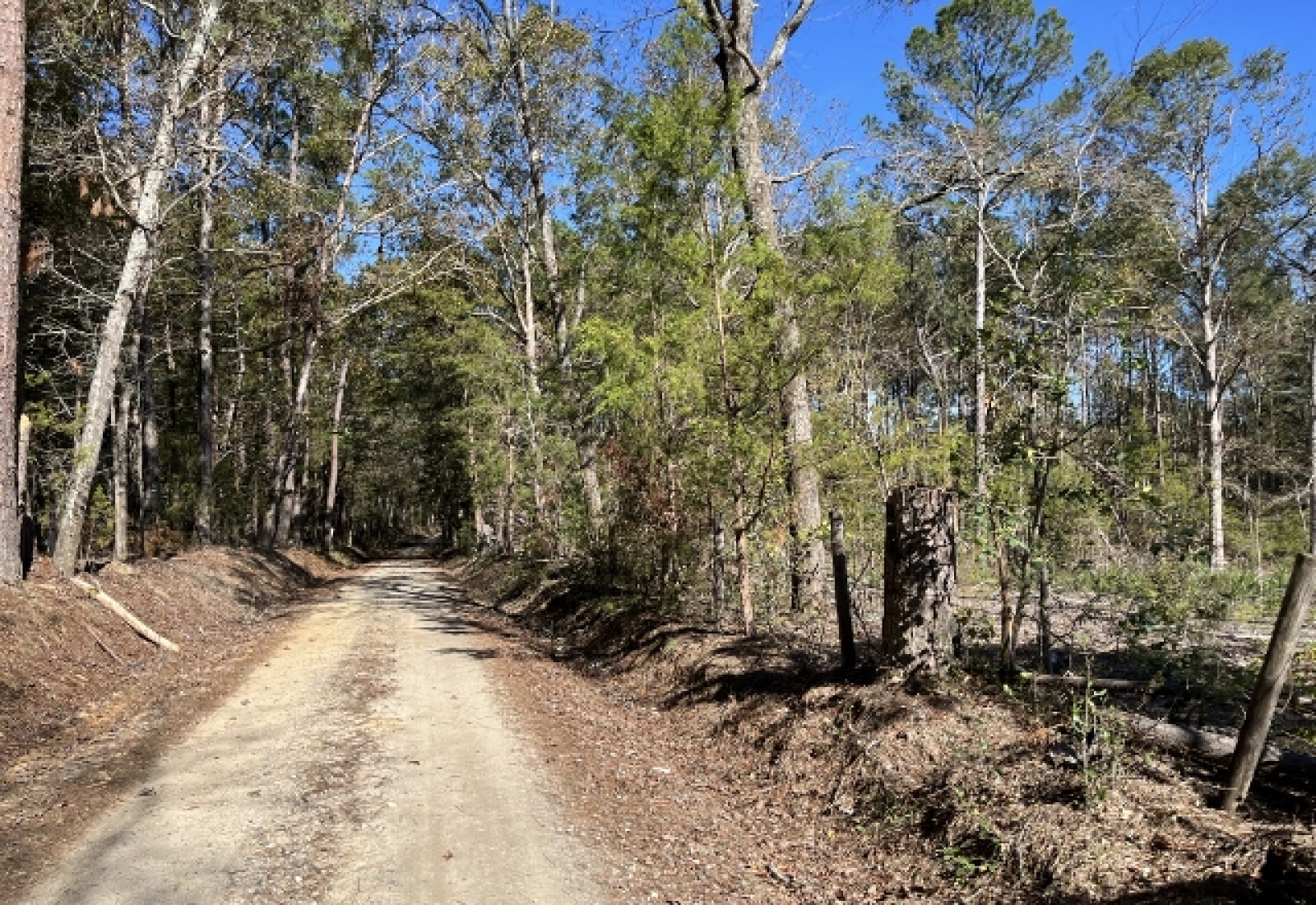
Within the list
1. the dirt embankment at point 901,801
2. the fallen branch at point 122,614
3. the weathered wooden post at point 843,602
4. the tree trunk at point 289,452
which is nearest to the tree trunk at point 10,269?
the fallen branch at point 122,614

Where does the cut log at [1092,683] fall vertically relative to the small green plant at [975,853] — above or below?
above

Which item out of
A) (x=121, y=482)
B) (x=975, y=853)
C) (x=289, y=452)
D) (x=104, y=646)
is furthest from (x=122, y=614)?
(x=289, y=452)

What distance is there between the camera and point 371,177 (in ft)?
83.0

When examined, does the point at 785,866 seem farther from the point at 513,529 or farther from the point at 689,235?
the point at 513,529

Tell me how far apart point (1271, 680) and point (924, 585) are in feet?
7.78

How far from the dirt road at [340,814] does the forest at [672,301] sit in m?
3.54

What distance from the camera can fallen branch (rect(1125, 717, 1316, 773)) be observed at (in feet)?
14.3

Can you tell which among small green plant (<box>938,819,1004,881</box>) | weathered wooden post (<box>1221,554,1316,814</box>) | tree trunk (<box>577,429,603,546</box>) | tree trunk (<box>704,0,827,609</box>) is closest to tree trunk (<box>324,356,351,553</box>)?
tree trunk (<box>577,429,603,546</box>)

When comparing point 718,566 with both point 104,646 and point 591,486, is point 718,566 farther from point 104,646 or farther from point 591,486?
point 104,646

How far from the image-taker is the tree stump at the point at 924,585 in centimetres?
615

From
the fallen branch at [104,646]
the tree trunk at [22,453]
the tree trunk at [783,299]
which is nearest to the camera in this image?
the tree trunk at [783,299]

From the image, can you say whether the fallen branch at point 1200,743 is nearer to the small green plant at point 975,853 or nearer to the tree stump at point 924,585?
the small green plant at point 975,853

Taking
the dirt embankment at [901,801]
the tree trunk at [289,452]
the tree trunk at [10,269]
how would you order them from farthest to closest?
the tree trunk at [289,452]
the tree trunk at [10,269]
the dirt embankment at [901,801]

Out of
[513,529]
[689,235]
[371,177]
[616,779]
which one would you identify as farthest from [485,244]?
[616,779]
